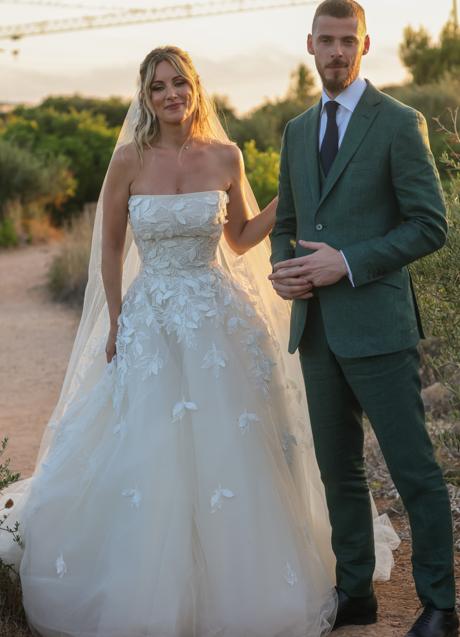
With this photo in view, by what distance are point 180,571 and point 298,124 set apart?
174 centimetres

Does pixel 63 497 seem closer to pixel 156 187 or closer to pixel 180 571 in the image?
pixel 180 571

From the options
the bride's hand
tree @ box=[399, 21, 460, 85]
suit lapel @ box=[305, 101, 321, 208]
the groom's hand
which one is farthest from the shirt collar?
tree @ box=[399, 21, 460, 85]

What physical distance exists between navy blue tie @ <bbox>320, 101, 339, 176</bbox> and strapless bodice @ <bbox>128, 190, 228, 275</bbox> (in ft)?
2.12

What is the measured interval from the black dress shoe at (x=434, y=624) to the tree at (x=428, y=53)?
2712cm

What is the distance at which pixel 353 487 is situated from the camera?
392cm

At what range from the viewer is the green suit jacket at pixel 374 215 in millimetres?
3457

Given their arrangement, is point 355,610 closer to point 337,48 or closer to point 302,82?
point 337,48

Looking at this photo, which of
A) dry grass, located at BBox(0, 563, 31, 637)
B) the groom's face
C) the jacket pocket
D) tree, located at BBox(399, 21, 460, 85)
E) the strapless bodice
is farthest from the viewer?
tree, located at BBox(399, 21, 460, 85)

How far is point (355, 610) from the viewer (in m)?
4.00

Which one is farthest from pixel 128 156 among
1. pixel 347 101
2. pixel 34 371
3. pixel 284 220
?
pixel 34 371

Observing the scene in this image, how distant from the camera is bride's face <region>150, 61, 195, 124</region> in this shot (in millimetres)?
4074

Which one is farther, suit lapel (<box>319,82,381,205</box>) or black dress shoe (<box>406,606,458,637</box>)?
black dress shoe (<box>406,606,458,637</box>)

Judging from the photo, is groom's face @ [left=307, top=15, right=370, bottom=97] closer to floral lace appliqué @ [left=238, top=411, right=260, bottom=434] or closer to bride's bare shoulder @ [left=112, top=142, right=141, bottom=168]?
bride's bare shoulder @ [left=112, top=142, right=141, bottom=168]

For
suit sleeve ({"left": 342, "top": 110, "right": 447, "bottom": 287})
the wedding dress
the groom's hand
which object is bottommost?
the wedding dress
